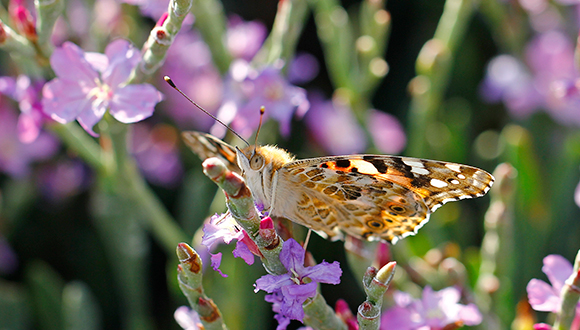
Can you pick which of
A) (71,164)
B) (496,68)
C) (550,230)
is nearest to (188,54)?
(71,164)

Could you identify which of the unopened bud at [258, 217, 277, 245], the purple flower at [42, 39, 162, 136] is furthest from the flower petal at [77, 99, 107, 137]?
the unopened bud at [258, 217, 277, 245]

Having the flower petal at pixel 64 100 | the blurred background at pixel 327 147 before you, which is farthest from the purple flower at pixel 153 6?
the flower petal at pixel 64 100

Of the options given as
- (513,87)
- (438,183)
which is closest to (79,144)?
(438,183)

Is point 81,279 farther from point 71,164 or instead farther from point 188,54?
point 188,54

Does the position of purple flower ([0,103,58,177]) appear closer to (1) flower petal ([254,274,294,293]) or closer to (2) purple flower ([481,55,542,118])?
(1) flower petal ([254,274,294,293])

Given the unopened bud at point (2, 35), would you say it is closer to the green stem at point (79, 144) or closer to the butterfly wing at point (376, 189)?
the green stem at point (79, 144)
